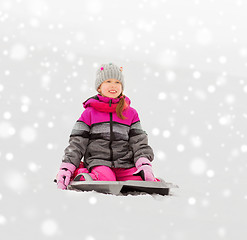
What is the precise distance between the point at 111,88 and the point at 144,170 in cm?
52

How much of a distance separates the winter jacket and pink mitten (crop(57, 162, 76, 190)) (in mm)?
53

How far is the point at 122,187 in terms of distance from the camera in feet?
6.06

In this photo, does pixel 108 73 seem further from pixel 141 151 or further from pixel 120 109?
pixel 141 151

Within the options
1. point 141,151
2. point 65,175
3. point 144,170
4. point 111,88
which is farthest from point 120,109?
point 65,175

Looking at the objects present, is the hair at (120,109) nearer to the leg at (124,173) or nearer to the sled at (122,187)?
the leg at (124,173)

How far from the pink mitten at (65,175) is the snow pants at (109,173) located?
0.05m

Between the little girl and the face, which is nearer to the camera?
the little girl

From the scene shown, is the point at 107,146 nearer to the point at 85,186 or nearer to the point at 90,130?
the point at 90,130

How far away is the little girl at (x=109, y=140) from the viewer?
1968 millimetres

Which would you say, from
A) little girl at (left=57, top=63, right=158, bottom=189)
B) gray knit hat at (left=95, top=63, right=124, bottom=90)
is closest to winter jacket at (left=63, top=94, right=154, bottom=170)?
little girl at (left=57, top=63, right=158, bottom=189)

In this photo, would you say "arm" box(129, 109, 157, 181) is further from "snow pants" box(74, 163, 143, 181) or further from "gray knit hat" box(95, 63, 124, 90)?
"gray knit hat" box(95, 63, 124, 90)

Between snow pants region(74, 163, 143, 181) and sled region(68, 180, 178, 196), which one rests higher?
snow pants region(74, 163, 143, 181)

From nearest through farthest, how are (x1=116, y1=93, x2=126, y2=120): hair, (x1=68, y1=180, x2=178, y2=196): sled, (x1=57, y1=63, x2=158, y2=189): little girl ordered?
(x1=68, y1=180, x2=178, y2=196): sled
(x1=57, y1=63, x2=158, y2=189): little girl
(x1=116, y1=93, x2=126, y2=120): hair

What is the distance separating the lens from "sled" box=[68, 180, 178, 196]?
1.73 meters
